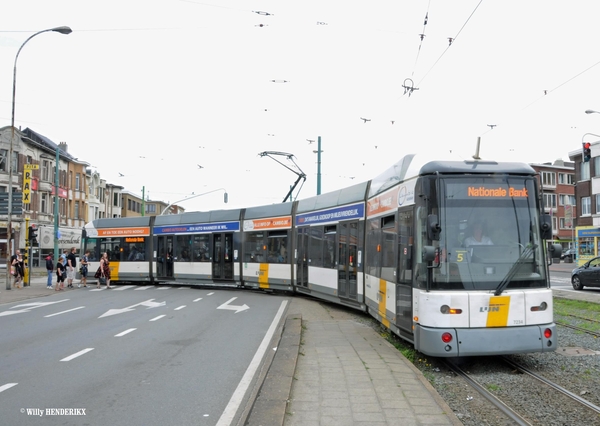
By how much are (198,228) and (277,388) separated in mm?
19365

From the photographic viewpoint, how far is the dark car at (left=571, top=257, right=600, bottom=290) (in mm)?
24531

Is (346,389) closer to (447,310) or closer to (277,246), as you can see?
(447,310)

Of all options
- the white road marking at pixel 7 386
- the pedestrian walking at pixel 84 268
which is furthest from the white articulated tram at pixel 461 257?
the pedestrian walking at pixel 84 268

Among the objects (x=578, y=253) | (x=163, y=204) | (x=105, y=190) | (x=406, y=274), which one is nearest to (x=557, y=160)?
(x=578, y=253)

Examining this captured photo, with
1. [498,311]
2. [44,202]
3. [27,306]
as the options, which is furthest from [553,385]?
[44,202]

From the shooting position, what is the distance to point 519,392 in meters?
7.17

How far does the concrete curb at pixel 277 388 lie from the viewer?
228 inches

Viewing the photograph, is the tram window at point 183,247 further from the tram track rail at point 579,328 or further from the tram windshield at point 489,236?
the tram windshield at point 489,236

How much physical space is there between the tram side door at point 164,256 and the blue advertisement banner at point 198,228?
319mm

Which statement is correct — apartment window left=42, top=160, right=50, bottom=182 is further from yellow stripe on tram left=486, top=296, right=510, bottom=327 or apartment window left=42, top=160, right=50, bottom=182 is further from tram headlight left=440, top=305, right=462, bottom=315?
yellow stripe on tram left=486, top=296, right=510, bottom=327

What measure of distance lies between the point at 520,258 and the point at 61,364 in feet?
22.6

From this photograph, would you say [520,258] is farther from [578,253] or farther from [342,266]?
[578,253]

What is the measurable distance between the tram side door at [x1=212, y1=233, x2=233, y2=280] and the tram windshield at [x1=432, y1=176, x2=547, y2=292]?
16.7 metres

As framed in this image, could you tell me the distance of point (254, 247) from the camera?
2306 centimetres
